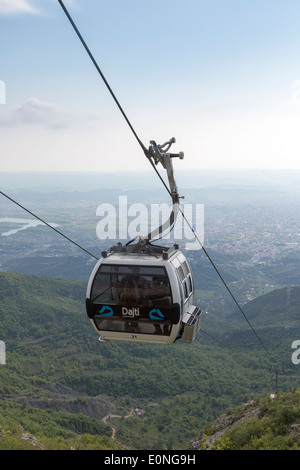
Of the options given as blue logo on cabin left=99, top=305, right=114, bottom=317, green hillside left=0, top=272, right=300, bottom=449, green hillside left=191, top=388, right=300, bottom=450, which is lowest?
green hillside left=0, top=272, right=300, bottom=449

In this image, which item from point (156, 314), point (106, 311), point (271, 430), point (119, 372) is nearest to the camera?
point (156, 314)

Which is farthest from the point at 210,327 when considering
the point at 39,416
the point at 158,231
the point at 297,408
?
the point at 158,231

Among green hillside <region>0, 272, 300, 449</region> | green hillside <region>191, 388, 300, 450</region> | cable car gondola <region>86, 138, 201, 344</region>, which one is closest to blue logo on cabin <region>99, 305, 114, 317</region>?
cable car gondola <region>86, 138, 201, 344</region>

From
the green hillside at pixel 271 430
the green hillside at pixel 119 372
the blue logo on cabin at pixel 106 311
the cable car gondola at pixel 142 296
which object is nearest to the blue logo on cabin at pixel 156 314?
the cable car gondola at pixel 142 296

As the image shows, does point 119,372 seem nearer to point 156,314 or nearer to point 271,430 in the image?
point 271,430

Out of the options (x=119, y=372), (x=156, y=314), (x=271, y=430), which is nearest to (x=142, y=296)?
(x=156, y=314)

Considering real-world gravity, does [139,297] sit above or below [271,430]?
above

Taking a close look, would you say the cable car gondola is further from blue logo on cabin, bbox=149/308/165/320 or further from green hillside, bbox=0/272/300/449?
green hillside, bbox=0/272/300/449
